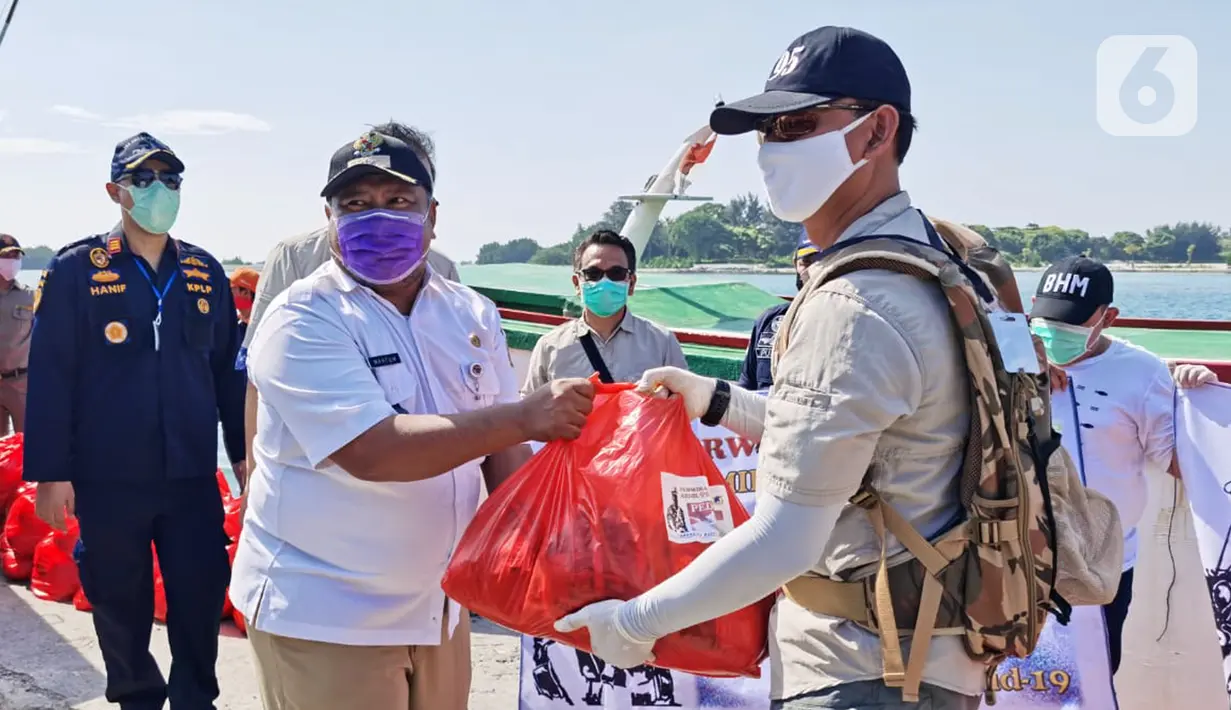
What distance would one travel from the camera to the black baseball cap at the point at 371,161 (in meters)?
2.31

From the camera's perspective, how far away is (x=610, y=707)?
3.95 meters

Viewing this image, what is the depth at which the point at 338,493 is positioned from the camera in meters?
2.19

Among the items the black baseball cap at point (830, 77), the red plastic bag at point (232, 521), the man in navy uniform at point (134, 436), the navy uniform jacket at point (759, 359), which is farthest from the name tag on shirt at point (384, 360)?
the red plastic bag at point (232, 521)

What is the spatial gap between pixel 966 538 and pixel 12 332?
8.40m

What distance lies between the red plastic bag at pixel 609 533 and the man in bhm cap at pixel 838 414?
0.09m

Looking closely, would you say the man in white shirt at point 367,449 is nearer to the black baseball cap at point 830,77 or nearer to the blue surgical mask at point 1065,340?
the black baseball cap at point 830,77

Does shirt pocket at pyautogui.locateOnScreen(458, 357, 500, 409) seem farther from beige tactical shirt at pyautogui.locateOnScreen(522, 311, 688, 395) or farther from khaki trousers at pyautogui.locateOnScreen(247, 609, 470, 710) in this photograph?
beige tactical shirt at pyautogui.locateOnScreen(522, 311, 688, 395)

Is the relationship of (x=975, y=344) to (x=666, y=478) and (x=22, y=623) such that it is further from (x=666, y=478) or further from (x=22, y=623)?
(x=22, y=623)

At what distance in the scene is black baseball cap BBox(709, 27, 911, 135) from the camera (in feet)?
5.68

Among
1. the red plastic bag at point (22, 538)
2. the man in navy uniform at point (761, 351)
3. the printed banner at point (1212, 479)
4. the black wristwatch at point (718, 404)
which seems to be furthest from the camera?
the red plastic bag at point (22, 538)

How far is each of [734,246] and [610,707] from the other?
56.4 ft

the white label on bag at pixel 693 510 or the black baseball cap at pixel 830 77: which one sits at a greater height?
the black baseball cap at pixel 830 77

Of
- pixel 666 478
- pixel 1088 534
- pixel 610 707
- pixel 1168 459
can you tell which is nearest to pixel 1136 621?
pixel 1168 459

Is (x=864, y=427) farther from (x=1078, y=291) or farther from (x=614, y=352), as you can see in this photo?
(x=614, y=352)
